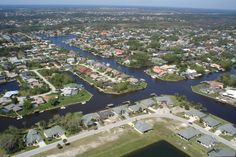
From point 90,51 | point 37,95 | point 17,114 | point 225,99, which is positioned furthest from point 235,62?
point 17,114

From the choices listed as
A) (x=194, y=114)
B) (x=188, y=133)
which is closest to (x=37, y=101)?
(x=188, y=133)

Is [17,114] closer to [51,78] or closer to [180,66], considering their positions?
[51,78]

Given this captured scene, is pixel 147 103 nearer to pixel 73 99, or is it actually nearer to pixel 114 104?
pixel 114 104

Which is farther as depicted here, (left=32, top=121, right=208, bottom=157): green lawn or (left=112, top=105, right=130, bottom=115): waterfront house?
(left=112, top=105, right=130, bottom=115): waterfront house

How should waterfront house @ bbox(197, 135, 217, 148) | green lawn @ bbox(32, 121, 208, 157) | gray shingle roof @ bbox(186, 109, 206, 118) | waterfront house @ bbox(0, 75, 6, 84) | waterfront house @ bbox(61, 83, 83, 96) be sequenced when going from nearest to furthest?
1. green lawn @ bbox(32, 121, 208, 157)
2. waterfront house @ bbox(197, 135, 217, 148)
3. gray shingle roof @ bbox(186, 109, 206, 118)
4. waterfront house @ bbox(61, 83, 83, 96)
5. waterfront house @ bbox(0, 75, 6, 84)

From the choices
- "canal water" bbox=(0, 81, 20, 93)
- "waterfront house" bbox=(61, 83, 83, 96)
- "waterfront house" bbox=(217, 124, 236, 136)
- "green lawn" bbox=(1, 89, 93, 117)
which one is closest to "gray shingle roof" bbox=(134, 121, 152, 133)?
"waterfront house" bbox=(217, 124, 236, 136)

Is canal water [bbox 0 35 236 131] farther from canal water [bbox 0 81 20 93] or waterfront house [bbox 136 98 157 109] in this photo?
canal water [bbox 0 81 20 93]

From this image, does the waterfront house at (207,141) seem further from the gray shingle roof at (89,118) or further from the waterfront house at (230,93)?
the waterfront house at (230,93)

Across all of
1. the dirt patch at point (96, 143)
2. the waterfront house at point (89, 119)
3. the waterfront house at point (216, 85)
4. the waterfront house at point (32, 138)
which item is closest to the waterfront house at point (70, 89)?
the waterfront house at point (89, 119)
